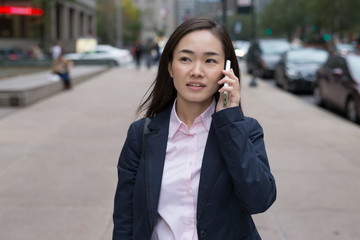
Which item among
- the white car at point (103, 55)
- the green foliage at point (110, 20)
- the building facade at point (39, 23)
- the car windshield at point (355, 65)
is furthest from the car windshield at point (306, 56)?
the green foliage at point (110, 20)

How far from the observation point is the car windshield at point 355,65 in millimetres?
11445

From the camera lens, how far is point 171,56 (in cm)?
212

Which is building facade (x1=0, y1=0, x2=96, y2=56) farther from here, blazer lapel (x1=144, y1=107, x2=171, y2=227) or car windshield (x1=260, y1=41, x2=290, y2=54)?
blazer lapel (x1=144, y1=107, x2=171, y2=227)

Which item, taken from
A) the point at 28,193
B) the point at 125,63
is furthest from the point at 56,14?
the point at 28,193

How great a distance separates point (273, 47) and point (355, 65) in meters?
12.8

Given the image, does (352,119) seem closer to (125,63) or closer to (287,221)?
(287,221)

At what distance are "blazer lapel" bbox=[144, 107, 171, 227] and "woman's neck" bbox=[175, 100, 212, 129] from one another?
8 centimetres

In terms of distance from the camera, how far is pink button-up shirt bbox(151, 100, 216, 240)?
2.00m

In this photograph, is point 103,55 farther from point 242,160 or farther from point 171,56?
point 242,160

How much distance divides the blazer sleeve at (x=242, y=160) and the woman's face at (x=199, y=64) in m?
0.13

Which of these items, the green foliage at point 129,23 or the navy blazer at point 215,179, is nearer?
the navy blazer at point 215,179

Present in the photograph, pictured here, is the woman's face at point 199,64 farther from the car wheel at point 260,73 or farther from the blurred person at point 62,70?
the car wheel at point 260,73

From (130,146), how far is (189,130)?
255 millimetres

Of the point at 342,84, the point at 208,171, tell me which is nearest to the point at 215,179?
the point at 208,171
